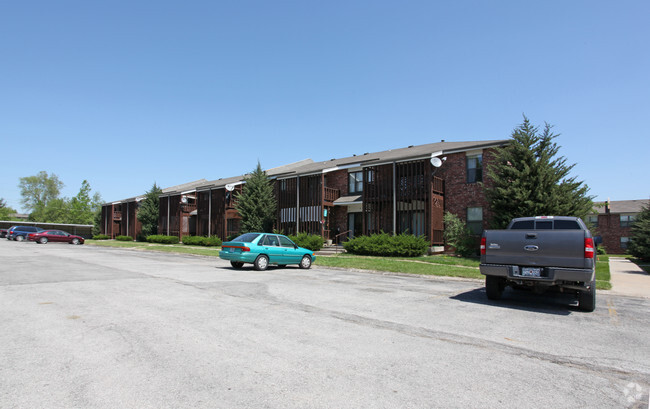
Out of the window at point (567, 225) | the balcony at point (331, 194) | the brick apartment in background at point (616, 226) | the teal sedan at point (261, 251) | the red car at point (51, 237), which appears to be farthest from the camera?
the brick apartment in background at point (616, 226)

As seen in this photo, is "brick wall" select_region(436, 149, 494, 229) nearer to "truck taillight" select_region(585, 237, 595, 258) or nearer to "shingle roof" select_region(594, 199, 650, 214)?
"truck taillight" select_region(585, 237, 595, 258)

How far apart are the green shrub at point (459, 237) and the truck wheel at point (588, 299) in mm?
12907

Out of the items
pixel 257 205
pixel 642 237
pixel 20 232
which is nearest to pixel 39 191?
pixel 20 232

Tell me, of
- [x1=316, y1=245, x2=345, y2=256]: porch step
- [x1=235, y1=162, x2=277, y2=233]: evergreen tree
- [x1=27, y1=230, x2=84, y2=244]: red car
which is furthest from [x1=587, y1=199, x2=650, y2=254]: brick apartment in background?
[x1=27, y1=230, x2=84, y2=244]: red car

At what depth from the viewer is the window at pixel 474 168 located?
2184 cm

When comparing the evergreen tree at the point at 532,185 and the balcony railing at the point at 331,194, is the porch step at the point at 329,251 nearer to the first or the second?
the balcony railing at the point at 331,194

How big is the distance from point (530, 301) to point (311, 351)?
6.68 metres

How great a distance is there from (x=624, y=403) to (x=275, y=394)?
3132mm

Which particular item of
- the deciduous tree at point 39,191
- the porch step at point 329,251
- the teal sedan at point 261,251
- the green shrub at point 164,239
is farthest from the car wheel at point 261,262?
the deciduous tree at point 39,191

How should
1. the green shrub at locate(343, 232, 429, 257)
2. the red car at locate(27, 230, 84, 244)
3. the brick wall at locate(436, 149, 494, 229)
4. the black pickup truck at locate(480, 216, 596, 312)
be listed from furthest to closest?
the red car at locate(27, 230, 84, 244), the brick wall at locate(436, 149, 494, 229), the green shrub at locate(343, 232, 429, 257), the black pickup truck at locate(480, 216, 596, 312)

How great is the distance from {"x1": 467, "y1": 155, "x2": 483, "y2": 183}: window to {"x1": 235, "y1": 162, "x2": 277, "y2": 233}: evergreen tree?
1527 cm

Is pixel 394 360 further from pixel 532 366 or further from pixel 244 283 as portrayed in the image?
pixel 244 283

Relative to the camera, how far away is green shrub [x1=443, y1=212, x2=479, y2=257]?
67.6 ft

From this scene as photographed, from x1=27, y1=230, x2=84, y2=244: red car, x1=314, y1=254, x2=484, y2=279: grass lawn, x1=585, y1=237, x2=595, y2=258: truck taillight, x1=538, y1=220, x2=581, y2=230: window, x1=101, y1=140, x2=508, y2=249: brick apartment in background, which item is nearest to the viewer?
x1=585, y1=237, x2=595, y2=258: truck taillight
